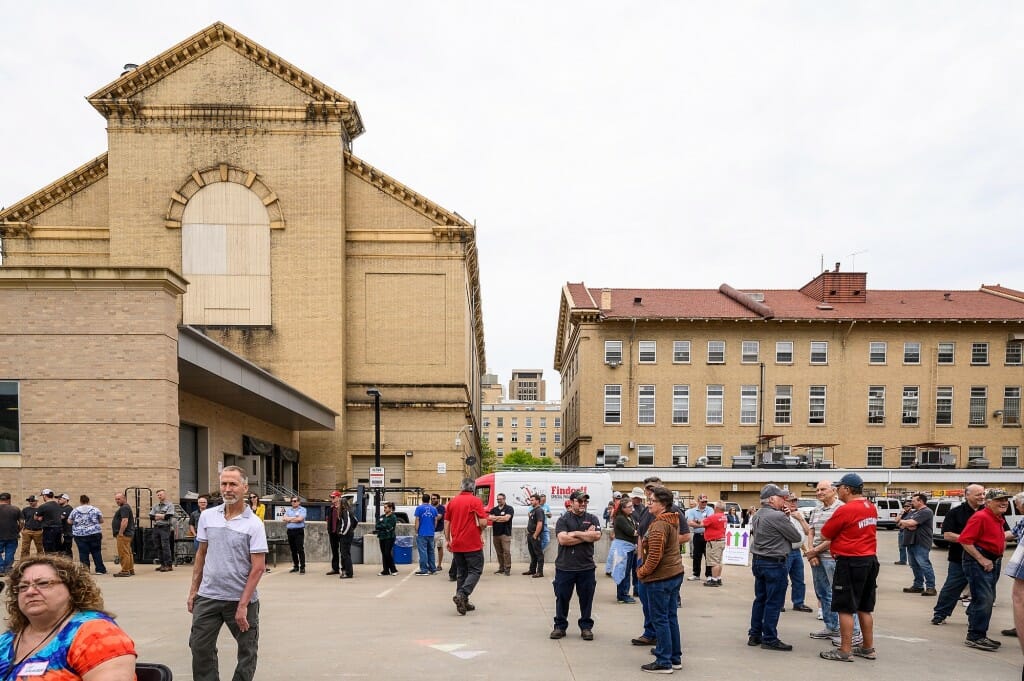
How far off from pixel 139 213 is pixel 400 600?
95.3 feet

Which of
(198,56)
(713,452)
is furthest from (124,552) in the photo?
(713,452)

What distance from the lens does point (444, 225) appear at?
3897 centimetres

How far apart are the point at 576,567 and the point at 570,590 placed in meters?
0.31

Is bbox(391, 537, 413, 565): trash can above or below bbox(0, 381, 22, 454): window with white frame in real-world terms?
below

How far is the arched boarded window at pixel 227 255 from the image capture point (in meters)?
36.8

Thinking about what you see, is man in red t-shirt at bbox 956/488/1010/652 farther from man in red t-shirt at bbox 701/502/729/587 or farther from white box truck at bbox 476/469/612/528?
white box truck at bbox 476/469/612/528

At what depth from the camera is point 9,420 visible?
18547 mm

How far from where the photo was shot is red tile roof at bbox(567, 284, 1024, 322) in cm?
5238

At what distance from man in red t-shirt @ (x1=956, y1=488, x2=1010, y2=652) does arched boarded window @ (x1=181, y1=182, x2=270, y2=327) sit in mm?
31366

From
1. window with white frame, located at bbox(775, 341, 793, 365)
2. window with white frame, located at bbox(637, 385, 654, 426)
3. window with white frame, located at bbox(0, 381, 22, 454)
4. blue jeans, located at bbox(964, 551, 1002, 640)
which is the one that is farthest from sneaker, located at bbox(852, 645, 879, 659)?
window with white frame, located at bbox(775, 341, 793, 365)

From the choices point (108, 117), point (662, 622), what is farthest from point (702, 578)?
point (108, 117)

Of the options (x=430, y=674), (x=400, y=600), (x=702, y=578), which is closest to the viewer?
(x=430, y=674)

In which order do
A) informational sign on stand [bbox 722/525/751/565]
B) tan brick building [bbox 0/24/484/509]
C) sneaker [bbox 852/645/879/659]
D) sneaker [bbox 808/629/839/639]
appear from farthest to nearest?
tan brick building [bbox 0/24/484/509], informational sign on stand [bbox 722/525/751/565], sneaker [bbox 808/629/839/639], sneaker [bbox 852/645/879/659]

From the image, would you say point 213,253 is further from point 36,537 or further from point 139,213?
point 36,537
